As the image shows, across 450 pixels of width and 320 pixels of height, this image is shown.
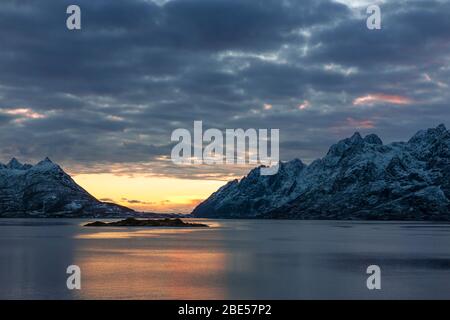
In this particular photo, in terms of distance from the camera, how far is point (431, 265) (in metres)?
92.6

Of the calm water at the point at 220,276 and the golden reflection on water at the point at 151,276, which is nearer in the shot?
the golden reflection on water at the point at 151,276

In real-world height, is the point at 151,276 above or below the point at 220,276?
above

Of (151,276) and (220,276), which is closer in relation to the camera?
(151,276)

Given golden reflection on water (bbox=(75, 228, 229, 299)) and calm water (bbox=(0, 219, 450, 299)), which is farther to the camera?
calm water (bbox=(0, 219, 450, 299))

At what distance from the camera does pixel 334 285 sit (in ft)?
224

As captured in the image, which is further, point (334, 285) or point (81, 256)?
point (81, 256)

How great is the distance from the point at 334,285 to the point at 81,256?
2392 inches
